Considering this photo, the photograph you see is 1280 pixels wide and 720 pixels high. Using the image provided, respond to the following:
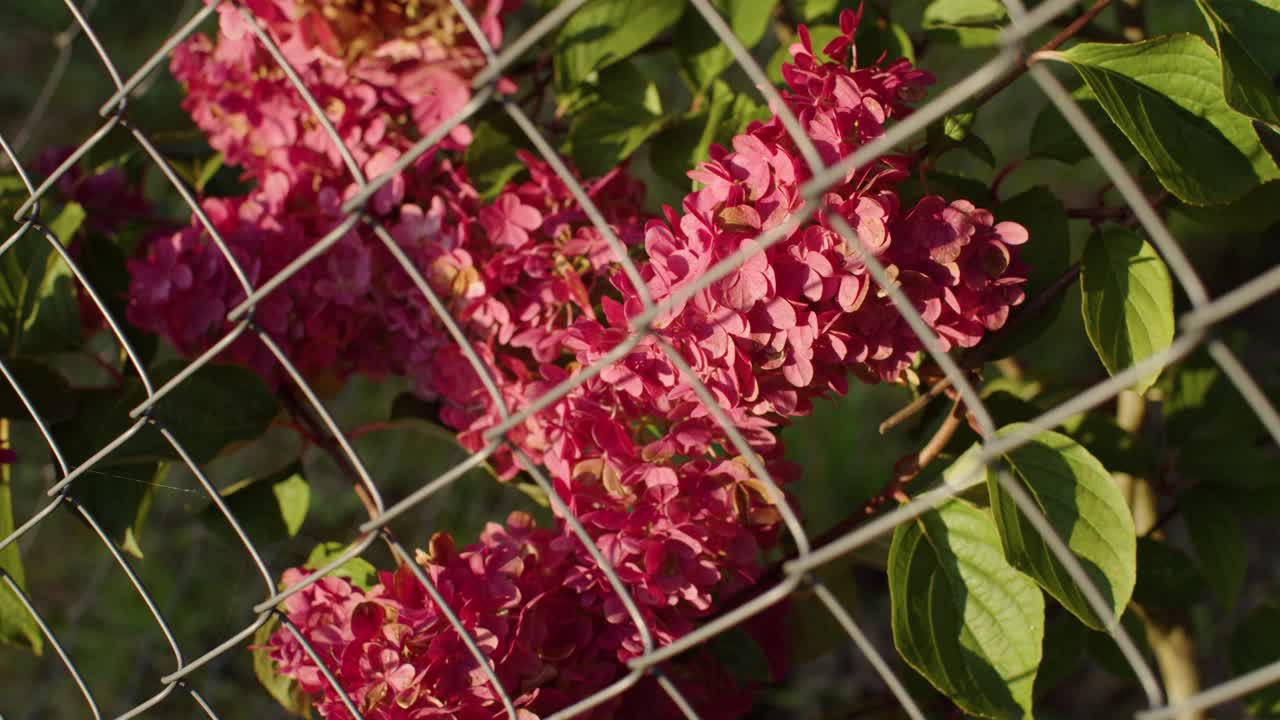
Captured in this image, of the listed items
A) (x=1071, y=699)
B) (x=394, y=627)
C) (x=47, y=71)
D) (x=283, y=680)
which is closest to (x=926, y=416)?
(x=394, y=627)

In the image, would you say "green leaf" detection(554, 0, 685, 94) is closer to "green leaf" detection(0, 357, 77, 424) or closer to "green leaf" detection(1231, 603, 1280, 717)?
"green leaf" detection(0, 357, 77, 424)

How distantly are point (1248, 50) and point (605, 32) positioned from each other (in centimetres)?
60

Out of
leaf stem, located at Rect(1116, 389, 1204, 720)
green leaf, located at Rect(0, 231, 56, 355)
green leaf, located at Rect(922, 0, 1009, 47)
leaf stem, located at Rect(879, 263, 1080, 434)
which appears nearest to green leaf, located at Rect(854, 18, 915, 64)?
green leaf, located at Rect(922, 0, 1009, 47)

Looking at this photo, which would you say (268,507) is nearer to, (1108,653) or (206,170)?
(206,170)

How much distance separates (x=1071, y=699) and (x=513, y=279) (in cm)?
179

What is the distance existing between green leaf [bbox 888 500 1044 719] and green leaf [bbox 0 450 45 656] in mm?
923

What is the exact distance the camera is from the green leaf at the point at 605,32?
1.10m

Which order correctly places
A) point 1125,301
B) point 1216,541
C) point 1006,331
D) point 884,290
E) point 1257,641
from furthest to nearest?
1. point 1257,641
2. point 1216,541
3. point 1006,331
4. point 1125,301
5. point 884,290

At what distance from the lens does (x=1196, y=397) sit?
1.33m

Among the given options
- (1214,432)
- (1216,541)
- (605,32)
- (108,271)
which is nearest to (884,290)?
(605,32)

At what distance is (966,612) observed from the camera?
783 millimetres

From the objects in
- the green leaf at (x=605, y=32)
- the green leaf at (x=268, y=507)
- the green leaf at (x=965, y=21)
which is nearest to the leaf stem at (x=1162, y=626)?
the green leaf at (x=965, y=21)

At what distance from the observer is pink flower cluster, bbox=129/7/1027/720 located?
0.74 m

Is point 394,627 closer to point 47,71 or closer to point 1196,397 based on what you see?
point 1196,397
